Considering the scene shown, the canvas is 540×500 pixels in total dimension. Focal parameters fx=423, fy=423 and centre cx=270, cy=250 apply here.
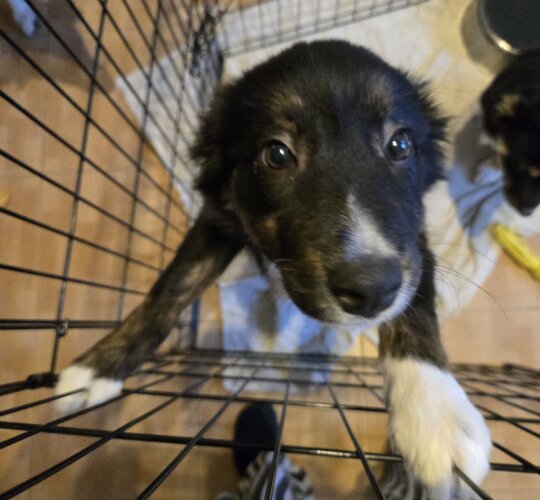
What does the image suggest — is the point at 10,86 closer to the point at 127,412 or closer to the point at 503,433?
the point at 127,412

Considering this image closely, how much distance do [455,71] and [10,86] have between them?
2452 millimetres

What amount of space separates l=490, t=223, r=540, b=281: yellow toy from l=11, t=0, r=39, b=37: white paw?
107 inches

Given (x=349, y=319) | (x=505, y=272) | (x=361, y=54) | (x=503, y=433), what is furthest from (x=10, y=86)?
(x=503, y=433)

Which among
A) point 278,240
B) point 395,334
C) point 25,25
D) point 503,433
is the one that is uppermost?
point 25,25

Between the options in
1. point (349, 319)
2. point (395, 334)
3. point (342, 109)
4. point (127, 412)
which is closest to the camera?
point (349, 319)

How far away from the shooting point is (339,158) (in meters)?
1.06

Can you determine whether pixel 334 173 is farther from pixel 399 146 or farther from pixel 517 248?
pixel 517 248

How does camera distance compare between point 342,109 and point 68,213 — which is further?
point 68,213

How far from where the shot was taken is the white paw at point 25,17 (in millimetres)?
2299

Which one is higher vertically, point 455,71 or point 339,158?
point 455,71

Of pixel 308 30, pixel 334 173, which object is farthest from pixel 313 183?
pixel 308 30

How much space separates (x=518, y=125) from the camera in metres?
1.88

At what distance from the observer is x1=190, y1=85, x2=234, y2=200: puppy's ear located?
1431 millimetres

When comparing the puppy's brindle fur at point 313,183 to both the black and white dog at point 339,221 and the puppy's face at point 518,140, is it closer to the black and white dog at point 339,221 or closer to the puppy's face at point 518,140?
the black and white dog at point 339,221
